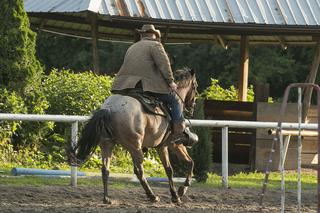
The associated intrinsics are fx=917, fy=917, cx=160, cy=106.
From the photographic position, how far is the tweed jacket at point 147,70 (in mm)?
12305

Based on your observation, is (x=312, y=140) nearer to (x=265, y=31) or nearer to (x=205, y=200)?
(x=265, y=31)

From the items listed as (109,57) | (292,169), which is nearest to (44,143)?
(292,169)

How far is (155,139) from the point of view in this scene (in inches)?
490

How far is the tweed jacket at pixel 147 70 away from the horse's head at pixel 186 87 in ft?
2.74

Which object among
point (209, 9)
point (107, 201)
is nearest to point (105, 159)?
point (107, 201)

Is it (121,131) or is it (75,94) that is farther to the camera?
(75,94)

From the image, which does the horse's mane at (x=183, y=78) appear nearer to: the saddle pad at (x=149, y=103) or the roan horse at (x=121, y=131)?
the saddle pad at (x=149, y=103)

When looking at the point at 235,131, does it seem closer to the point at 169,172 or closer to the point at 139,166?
the point at 169,172

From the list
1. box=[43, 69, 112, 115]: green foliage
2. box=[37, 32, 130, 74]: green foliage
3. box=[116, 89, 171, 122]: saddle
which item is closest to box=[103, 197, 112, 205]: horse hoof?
box=[116, 89, 171, 122]: saddle

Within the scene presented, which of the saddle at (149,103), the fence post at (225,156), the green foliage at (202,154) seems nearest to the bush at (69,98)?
the green foliage at (202,154)

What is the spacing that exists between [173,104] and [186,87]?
0.80 m

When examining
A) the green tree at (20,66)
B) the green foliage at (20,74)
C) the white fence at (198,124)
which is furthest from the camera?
the green tree at (20,66)

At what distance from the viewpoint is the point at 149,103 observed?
1212cm

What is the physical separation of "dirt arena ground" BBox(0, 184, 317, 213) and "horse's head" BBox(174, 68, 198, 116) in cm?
131
